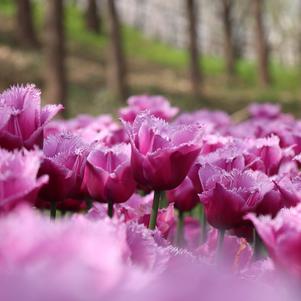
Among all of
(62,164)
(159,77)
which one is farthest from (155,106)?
(159,77)

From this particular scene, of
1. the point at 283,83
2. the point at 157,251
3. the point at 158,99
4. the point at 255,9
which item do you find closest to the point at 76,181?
the point at 157,251

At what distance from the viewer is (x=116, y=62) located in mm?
18188

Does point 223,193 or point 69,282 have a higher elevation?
point 69,282

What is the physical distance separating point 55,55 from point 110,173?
41.6 feet

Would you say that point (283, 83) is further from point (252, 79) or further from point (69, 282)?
point (69, 282)

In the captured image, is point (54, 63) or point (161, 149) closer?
point (161, 149)

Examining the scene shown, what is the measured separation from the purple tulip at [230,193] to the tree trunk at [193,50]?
1932 cm

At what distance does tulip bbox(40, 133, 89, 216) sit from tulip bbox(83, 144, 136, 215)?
9cm

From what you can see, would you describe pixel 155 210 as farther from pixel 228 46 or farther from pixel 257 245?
pixel 228 46

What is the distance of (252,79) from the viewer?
29.0m

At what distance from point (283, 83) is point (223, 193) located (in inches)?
1181

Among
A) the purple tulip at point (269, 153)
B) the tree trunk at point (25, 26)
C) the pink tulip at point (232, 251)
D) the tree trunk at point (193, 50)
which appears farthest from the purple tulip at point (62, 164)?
the tree trunk at point (25, 26)

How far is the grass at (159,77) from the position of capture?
20406 millimetres

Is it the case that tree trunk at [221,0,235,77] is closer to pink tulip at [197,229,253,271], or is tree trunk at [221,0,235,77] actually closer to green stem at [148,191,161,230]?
pink tulip at [197,229,253,271]
